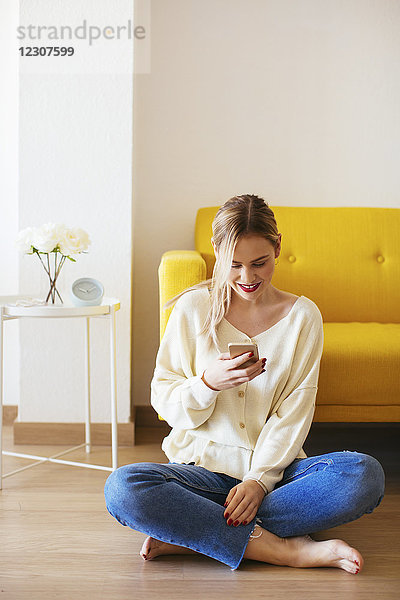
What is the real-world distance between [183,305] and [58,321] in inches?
36.2

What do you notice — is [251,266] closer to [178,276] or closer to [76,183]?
[178,276]

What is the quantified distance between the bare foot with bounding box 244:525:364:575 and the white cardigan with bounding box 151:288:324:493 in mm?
134

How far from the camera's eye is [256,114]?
292cm

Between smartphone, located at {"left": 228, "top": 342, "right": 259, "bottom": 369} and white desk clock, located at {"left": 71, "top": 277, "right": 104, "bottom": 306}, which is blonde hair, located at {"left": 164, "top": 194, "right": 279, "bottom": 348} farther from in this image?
white desk clock, located at {"left": 71, "top": 277, "right": 104, "bottom": 306}

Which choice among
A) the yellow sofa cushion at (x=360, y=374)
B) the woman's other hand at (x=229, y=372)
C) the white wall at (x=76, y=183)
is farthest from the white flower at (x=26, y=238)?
the yellow sofa cushion at (x=360, y=374)

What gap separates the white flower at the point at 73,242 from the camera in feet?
7.16

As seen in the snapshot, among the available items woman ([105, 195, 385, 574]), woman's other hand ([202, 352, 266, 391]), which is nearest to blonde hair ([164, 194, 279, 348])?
woman ([105, 195, 385, 574])

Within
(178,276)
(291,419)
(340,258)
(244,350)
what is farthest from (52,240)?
(340,258)

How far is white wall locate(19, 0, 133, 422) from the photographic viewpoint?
2.49m

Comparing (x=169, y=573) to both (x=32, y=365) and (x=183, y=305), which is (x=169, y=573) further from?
(x=32, y=365)

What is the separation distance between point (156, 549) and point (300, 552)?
0.34 metres

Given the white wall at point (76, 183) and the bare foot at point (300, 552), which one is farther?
the white wall at point (76, 183)

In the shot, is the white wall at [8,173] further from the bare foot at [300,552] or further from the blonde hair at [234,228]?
the bare foot at [300,552]

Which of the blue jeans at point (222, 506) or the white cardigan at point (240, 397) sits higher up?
the white cardigan at point (240, 397)
